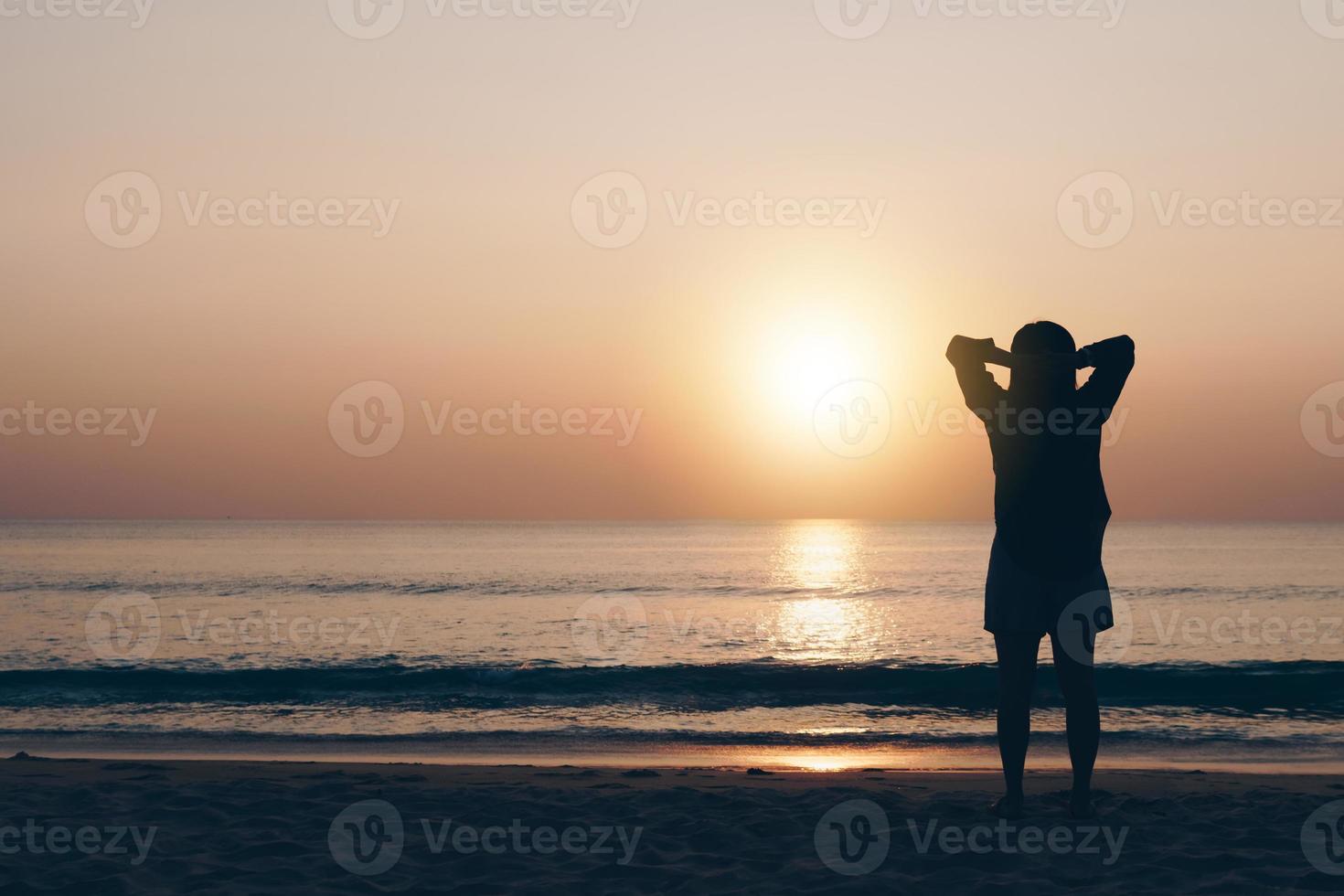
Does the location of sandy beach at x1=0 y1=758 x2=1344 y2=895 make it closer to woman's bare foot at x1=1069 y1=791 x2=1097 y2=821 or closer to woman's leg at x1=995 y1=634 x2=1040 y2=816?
woman's bare foot at x1=1069 y1=791 x2=1097 y2=821

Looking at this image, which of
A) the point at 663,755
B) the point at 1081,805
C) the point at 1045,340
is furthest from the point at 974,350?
the point at 663,755

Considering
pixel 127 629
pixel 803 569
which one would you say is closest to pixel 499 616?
pixel 127 629

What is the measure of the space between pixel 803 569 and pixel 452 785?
48.5 metres

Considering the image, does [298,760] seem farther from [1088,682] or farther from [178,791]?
[1088,682]

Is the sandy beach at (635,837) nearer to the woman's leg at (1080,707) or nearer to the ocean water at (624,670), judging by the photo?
the woman's leg at (1080,707)

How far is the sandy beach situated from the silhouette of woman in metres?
0.85

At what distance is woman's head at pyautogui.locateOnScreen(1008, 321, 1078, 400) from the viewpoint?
4797 millimetres

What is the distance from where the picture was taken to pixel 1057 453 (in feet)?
15.8

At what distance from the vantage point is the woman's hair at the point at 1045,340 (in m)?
4.84

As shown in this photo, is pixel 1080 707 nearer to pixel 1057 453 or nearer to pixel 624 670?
pixel 1057 453

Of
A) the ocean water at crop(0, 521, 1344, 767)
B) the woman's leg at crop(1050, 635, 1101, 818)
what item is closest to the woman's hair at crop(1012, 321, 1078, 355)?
the woman's leg at crop(1050, 635, 1101, 818)

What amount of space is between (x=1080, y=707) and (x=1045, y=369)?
1.66 meters

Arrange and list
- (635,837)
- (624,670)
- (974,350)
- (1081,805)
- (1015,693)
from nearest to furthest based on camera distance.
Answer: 1. (974,350)
2. (1015,693)
3. (1081,805)
4. (635,837)
5. (624,670)

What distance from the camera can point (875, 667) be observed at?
17.2 m
